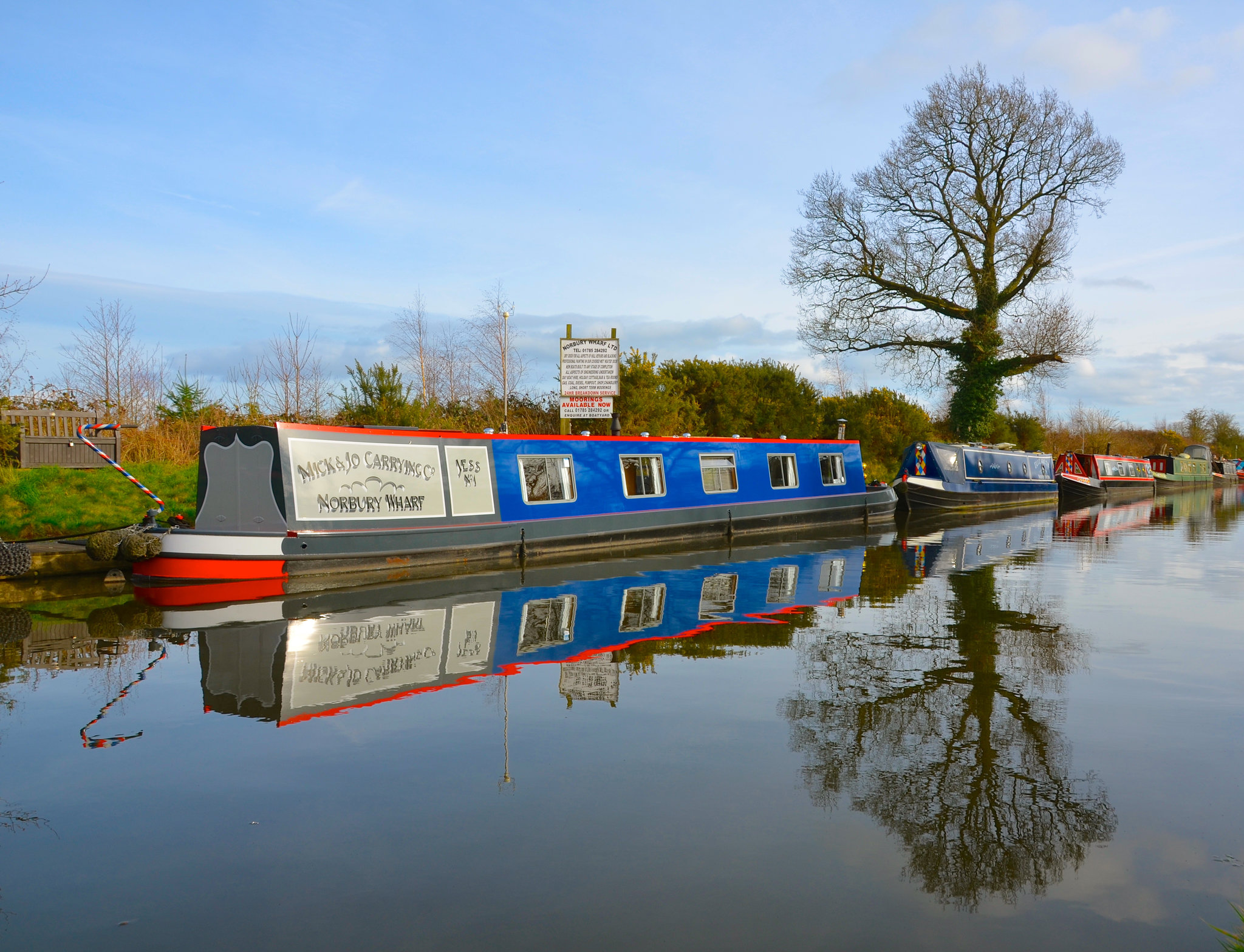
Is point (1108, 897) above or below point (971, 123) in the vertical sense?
below

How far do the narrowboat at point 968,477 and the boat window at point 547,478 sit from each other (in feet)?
42.6

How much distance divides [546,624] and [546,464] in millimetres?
5718

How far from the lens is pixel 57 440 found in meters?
13.8

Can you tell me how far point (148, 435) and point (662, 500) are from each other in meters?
10.0

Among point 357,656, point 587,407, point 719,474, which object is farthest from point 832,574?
point 357,656

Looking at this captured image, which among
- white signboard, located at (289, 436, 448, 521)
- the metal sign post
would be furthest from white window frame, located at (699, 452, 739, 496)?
white signboard, located at (289, 436, 448, 521)

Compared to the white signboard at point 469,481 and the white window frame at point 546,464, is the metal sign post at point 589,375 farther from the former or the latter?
the white signboard at point 469,481

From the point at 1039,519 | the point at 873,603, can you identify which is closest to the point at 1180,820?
the point at 873,603

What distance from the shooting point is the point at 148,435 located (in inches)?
650

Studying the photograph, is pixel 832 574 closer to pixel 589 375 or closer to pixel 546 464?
pixel 546 464

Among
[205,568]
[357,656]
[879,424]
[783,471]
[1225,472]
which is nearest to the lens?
[357,656]

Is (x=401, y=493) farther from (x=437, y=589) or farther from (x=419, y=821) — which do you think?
(x=419, y=821)

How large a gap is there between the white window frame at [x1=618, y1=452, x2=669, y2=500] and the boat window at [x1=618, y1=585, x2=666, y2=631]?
A: 4.32 metres

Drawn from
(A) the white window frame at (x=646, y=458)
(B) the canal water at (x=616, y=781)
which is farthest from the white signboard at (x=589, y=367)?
(B) the canal water at (x=616, y=781)
